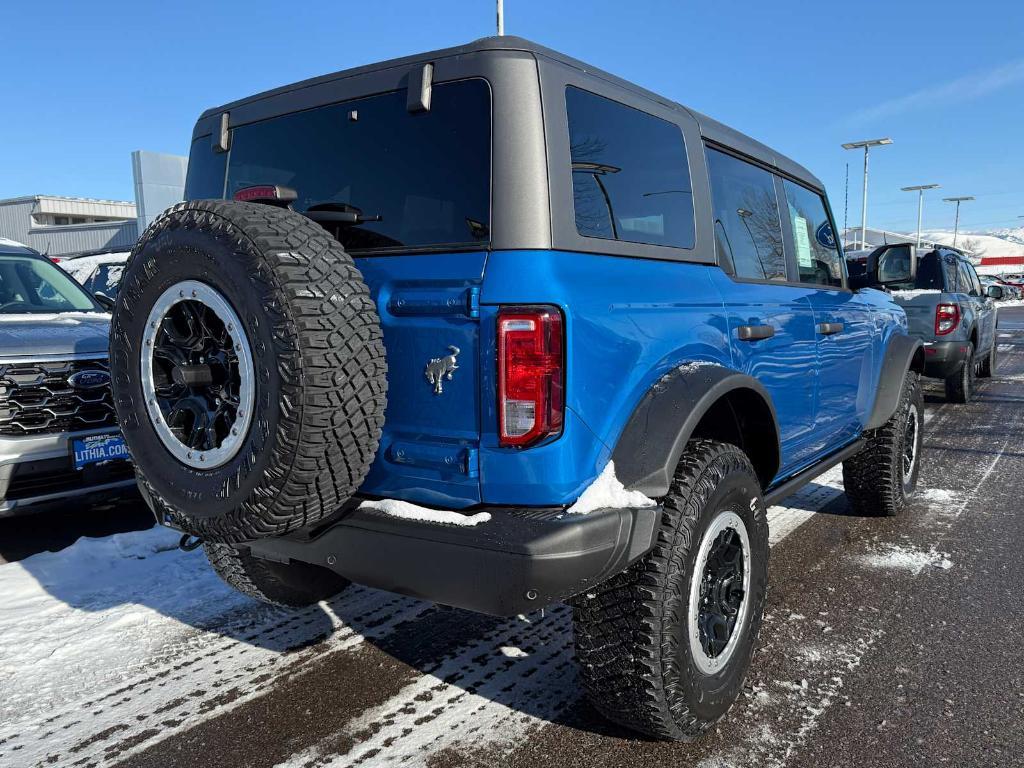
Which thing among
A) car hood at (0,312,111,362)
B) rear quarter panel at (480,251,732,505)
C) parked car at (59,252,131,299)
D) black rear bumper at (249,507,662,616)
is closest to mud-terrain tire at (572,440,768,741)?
black rear bumper at (249,507,662,616)

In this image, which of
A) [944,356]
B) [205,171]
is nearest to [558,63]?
[205,171]

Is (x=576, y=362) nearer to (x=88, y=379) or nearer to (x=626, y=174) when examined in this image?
(x=626, y=174)

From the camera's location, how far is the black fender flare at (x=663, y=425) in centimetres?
217

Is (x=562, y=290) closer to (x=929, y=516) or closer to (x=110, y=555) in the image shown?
(x=110, y=555)

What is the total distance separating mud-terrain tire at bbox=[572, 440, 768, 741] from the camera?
2213mm

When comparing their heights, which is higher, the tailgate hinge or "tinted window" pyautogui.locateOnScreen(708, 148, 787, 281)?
"tinted window" pyautogui.locateOnScreen(708, 148, 787, 281)

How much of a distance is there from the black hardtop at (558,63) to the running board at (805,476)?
4.91 feet

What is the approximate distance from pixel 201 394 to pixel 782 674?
2335 millimetres

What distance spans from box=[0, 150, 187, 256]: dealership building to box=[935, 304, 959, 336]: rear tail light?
12.8 meters

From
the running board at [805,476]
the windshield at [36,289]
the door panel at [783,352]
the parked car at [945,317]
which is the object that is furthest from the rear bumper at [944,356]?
the windshield at [36,289]

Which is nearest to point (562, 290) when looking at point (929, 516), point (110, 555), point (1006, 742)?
point (1006, 742)

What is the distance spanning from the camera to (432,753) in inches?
93.7

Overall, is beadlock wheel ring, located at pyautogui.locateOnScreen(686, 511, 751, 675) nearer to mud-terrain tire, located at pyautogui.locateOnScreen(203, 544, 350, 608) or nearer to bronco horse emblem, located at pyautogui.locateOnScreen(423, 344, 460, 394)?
bronco horse emblem, located at pyautogui.locateOnScreen(423, 344, 460, 394)

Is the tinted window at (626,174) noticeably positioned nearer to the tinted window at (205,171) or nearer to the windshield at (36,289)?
the tinted window at (205,171)
